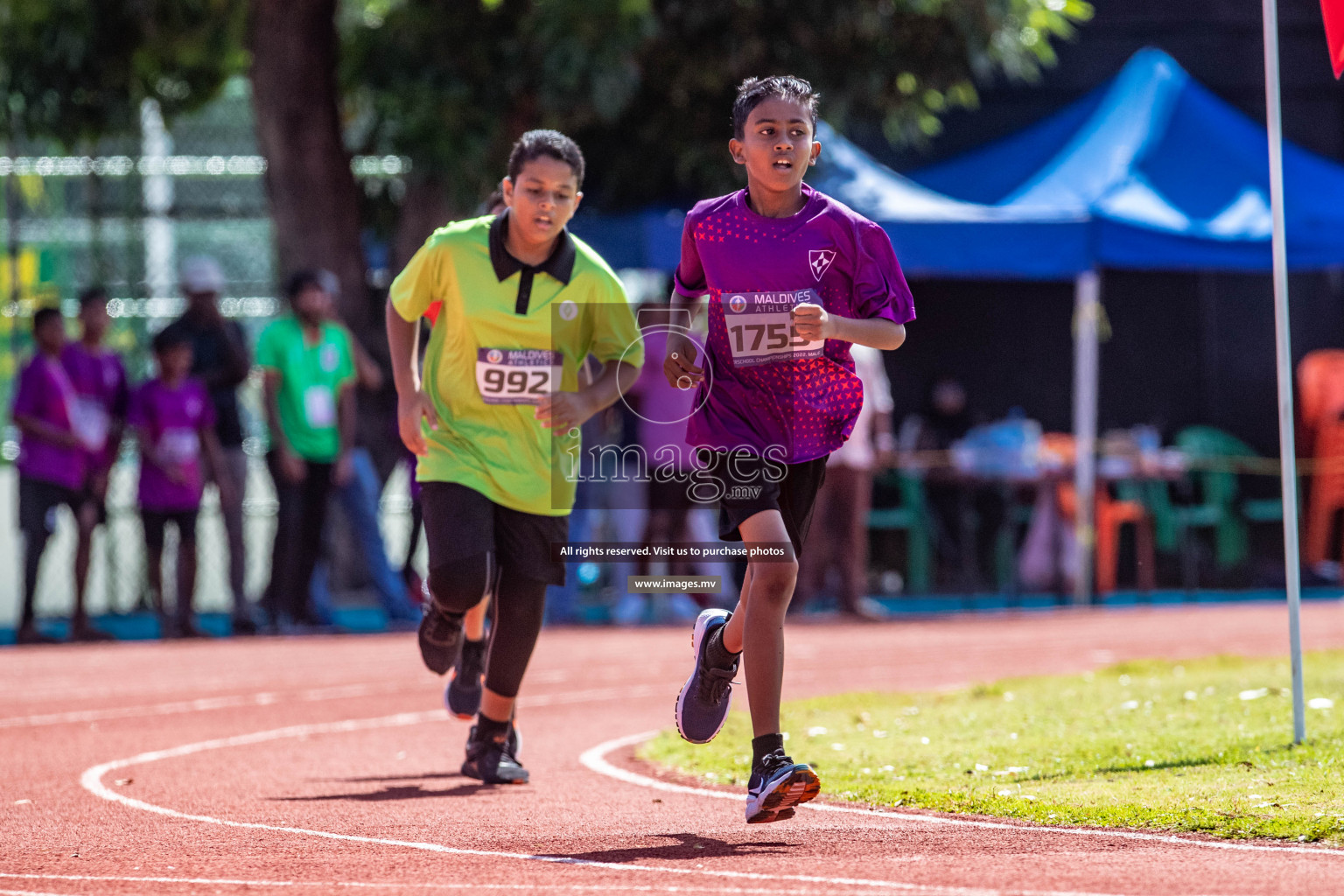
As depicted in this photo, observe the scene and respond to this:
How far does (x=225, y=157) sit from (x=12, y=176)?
203cm

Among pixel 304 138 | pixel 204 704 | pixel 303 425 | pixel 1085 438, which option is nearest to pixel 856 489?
pixel 1085 438

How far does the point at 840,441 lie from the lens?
5.95 metres

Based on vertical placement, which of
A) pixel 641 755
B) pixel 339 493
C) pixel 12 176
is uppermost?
pixel 12 176

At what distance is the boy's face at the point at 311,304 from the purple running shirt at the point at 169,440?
0.94m

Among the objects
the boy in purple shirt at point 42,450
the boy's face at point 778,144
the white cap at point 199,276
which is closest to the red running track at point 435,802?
the boy in purple shirt at point 42,450

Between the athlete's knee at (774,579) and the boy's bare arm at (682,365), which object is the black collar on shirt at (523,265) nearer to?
the boy's bare arm at (682,365)

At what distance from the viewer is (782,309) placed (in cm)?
577

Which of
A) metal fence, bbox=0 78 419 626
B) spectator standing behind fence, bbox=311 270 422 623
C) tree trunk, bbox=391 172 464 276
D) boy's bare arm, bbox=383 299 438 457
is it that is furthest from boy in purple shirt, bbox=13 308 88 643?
boy's bare arm, bbox=383 299 438 457

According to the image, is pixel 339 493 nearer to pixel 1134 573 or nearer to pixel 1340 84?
pixel 1134 573

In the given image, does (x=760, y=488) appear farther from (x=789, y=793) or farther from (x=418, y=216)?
(x=418, y=216)

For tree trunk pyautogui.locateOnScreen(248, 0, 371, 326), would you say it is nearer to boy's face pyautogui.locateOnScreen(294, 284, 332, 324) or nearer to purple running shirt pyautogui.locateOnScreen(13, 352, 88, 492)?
boy's face pyautogui.locateOnScreen(294, 284, 332, 324)

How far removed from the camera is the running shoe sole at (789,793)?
554 cm

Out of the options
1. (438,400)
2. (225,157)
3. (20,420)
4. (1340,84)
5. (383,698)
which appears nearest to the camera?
(438,400)

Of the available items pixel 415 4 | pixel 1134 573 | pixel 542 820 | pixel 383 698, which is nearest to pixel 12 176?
pixel 415 4
